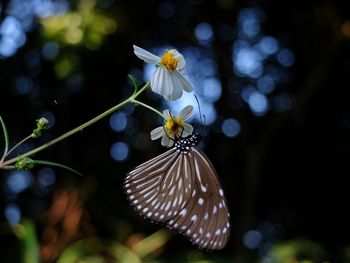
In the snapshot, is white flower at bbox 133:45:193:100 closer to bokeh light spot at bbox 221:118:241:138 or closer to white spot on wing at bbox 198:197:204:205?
white spot on wing at bbox 198:197:204:205

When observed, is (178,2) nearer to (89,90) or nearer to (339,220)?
(89,90)

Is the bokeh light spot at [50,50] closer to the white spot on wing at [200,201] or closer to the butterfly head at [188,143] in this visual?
the butterfly head at [188,143]

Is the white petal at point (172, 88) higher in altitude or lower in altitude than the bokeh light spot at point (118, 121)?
higher

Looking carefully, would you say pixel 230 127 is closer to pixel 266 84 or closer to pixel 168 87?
pixel 266 84

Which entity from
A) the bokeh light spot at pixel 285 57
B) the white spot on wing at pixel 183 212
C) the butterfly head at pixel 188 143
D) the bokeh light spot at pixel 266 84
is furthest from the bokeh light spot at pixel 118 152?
the white spot on wing at pixel 183 212

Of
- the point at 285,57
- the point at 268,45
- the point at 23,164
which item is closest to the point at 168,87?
the point at 23,164

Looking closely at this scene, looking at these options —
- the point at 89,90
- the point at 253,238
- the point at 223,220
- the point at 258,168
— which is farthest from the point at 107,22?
the point at 253,238
